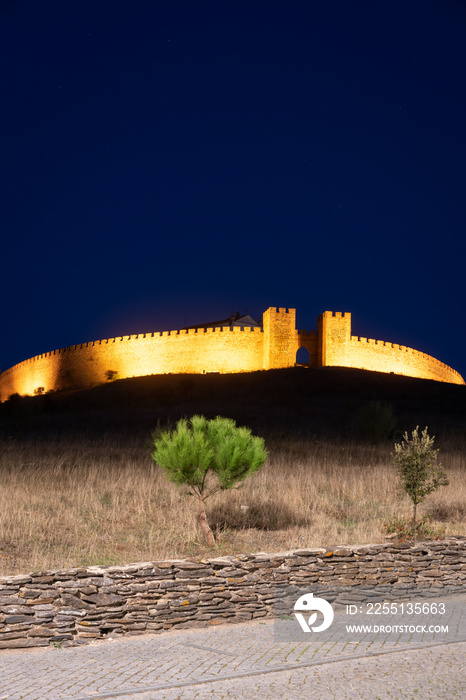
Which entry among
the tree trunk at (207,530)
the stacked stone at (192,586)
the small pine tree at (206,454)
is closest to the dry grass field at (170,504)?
the tree trunk at (207,530)

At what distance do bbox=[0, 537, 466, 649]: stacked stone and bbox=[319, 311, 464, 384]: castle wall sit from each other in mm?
39598

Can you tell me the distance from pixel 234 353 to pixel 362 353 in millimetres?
9857

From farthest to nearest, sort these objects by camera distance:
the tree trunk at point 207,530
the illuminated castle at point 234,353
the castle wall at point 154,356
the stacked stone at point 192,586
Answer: the castle wall at point 154,356
the illuminated castle at point 234,353
the tree trunk at point 207,530
the stacked stone at point 192,586

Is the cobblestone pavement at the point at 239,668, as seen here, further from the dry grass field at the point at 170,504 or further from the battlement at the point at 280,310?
the battlement at the point at 280,310

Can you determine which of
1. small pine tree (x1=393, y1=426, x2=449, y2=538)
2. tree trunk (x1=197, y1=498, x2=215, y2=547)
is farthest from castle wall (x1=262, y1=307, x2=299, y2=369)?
tree trunk (x1=197, y1=498, x2=215, y2=547)

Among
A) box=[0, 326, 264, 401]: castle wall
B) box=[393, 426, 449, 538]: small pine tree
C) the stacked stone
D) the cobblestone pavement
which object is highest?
box=[0, 326, 264, 401]: castle wall

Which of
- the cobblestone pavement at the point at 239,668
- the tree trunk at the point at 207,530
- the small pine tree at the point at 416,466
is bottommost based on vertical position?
the cobblestone pavement at the point at 239,668

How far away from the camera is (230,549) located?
755 cm

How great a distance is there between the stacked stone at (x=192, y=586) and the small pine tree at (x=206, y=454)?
184cm

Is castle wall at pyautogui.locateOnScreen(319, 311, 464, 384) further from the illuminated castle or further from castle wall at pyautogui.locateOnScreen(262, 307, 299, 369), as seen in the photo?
castle wall at pyautogui.locateOnScreen(262, 307, 299, 369)

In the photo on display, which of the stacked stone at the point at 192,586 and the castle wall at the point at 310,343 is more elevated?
the castle wall at the point at 310,343

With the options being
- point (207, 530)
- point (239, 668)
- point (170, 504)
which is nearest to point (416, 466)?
point (207, 530)

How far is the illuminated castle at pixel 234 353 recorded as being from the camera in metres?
46.3

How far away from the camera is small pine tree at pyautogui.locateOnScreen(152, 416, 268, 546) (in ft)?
26.6
